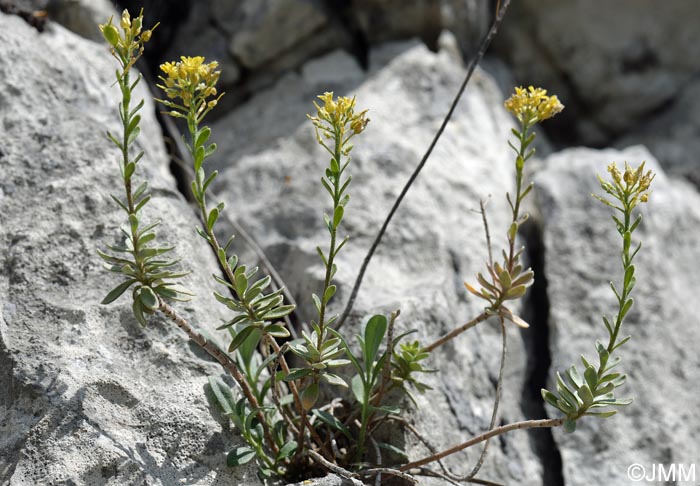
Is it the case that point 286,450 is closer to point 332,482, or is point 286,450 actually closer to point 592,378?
point 332,482

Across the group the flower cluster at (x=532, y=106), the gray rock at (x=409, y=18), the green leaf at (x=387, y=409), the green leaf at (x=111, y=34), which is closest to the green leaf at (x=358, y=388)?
the green leaf at (x=387, y=409)

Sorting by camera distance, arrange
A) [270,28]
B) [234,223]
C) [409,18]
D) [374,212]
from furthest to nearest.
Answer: [409,18], [270,28], [374,212], [234,223]

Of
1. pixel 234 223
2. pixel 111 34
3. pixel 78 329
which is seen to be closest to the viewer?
pixel 111 34

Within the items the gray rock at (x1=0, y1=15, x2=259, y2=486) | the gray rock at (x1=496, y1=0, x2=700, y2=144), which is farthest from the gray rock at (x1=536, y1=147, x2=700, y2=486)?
the gray rock at (x1=0, y1=15, x2=259, y2=486)

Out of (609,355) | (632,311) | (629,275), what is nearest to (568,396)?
(609,355)

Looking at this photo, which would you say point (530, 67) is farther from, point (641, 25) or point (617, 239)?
point (617, 239)

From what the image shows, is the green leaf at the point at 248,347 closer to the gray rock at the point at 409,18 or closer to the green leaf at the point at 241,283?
the green leaf at the point at 241,283

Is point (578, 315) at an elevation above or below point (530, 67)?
below

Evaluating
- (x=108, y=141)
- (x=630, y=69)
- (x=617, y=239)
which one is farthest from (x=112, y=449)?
(x=630, y=69)
